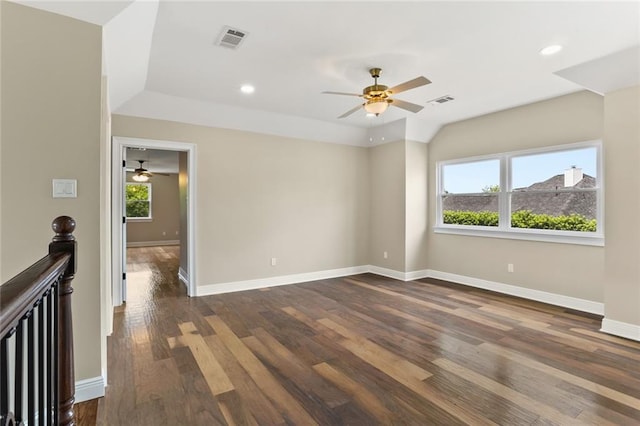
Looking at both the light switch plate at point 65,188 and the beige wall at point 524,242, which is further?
the beige wall at point 524,242

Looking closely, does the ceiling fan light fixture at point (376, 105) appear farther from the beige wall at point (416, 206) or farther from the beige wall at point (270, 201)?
the beige wall at point (416, 206)

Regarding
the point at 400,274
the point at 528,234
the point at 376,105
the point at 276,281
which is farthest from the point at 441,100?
the point at 276,281

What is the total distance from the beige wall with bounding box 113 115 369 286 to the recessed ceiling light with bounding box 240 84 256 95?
3.15 feet

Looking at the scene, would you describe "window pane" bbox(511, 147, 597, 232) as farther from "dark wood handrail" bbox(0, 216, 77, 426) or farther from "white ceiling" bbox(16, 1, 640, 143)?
"dark wood handrail" bbox(0, 216, 77, 426)

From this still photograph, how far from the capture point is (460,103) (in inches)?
182

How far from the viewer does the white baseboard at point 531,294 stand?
4.05 meters

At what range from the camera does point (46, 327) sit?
3.86ft

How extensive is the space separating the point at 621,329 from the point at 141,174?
35.0 ft

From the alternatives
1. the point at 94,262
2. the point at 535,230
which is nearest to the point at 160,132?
the point at 94,262

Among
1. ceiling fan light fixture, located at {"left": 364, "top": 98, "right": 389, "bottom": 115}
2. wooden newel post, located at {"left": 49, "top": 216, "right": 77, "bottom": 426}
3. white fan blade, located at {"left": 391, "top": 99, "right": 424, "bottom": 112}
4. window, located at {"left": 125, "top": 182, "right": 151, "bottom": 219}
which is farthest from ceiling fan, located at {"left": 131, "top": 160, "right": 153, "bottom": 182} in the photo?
wooden newel post, located at {"left": 49, "top": 216, "right": 77, "bottom": 426}

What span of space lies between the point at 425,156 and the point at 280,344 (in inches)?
173

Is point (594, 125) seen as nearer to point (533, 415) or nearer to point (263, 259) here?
point (533, 415)

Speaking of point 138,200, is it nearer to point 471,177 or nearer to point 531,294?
point 471,177

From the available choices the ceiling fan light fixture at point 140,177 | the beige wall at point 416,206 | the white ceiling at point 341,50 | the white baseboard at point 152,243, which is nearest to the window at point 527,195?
the beige wall at point 416,206
